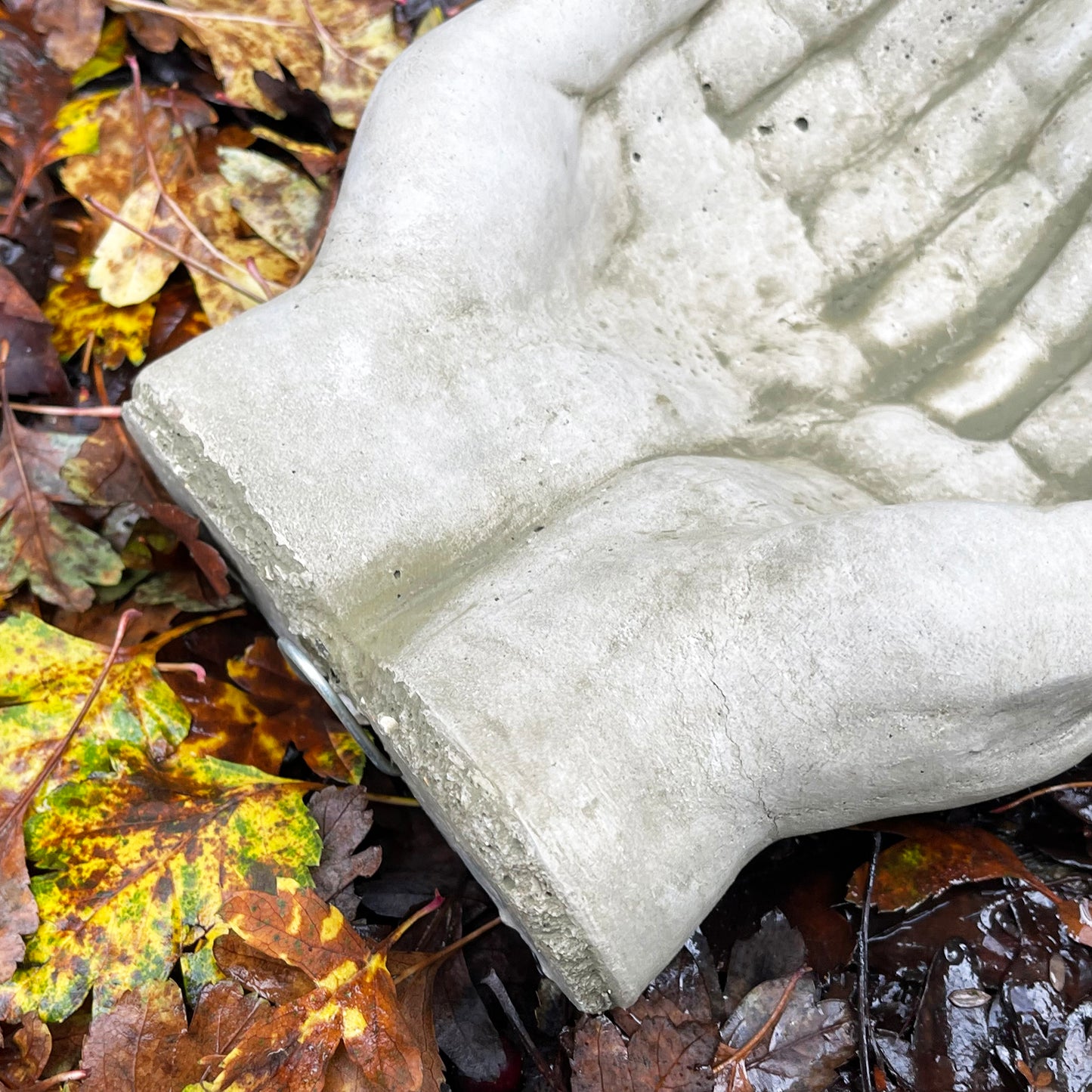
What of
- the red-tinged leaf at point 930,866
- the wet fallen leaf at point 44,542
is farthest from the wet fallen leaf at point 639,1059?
the wet fallen leaf at point 44,542

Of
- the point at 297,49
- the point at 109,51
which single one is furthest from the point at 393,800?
the point at 109,51

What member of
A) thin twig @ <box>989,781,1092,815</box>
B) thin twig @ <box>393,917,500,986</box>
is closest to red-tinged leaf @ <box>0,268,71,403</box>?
thin twig @ <box>393,917,500,986</box>

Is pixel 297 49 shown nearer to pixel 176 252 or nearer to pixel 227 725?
pixel 176 252

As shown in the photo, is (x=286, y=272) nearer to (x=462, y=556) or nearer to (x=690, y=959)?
(x=462, y=556)

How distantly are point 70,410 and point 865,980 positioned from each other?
1.37 meters

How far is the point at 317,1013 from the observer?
107 cm

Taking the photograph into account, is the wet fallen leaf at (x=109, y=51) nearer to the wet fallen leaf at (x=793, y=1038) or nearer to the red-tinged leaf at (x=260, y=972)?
the red-tinged leaf at (x=260, y=972)

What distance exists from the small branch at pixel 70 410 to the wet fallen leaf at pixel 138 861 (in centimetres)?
49

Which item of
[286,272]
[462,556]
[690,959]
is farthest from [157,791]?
[286,272]

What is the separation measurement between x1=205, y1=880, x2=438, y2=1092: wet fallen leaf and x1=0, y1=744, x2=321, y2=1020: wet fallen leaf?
10 centimetres

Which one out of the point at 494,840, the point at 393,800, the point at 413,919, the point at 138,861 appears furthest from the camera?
the point at 393,800

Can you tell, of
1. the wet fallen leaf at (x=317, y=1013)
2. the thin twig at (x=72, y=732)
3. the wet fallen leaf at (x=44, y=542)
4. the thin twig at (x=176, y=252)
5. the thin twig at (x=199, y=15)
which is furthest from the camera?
the thin twig at (x=199, y=15)

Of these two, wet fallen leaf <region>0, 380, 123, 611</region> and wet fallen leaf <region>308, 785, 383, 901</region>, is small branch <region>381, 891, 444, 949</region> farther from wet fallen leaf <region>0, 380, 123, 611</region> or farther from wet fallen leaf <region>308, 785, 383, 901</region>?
wet fallen leaf <region>0, 380, 123, 611</region>

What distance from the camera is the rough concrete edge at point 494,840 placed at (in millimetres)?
922
